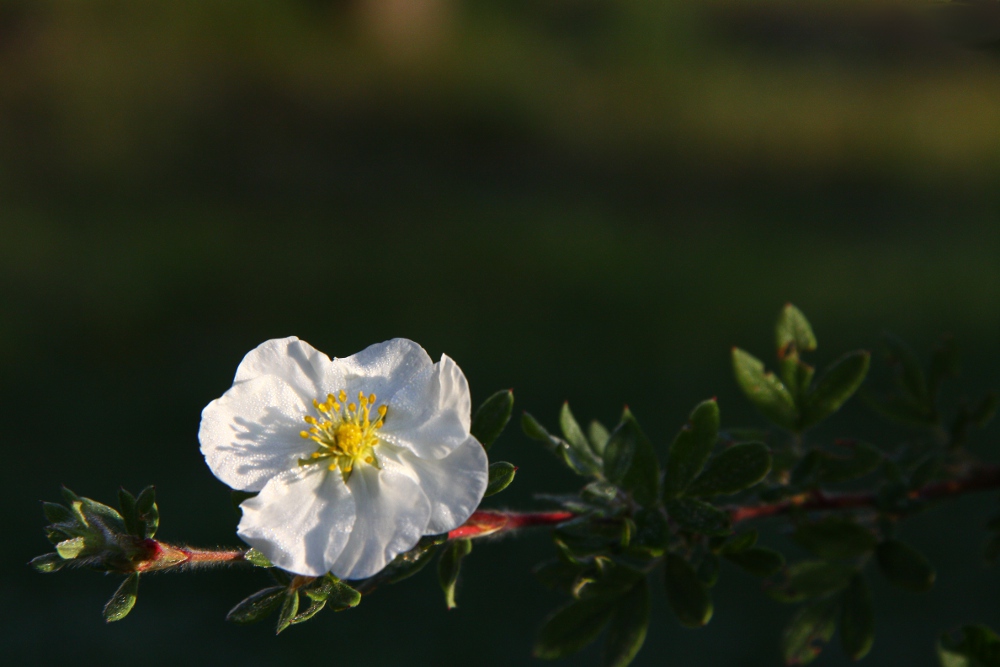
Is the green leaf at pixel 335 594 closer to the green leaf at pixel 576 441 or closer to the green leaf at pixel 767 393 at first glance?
the green leaf at pixel 576 441

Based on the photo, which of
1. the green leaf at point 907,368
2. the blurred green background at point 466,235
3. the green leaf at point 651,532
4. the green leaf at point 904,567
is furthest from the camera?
the blurred green background at point 466,235

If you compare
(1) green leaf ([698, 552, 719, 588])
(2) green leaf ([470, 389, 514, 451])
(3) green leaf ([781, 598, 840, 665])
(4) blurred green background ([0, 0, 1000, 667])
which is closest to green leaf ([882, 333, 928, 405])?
(3) green leaf ([781, 598, 840, 665])

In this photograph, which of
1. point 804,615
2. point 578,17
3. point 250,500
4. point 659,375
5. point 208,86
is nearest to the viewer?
point 250,500

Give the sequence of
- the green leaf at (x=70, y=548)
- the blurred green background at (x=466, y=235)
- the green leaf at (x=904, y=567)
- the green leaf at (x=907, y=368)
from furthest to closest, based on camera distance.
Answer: the blurred green background at (x=466, y=235) < the green leaf at (x=907, y=368) < the green leaf at (x=904, y=567) < the green leaf at (x=70, y=548)

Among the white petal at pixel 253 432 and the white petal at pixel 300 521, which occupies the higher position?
the white petal at pixel 253 432

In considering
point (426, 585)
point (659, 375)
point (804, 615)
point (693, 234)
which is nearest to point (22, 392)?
point (426, 585)

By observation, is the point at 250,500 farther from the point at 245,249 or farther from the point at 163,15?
the point at 163,15

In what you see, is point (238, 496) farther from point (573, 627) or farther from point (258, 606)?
point (573, 627)

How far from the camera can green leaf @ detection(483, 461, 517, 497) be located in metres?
0.57

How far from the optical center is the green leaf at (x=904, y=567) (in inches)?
28.5

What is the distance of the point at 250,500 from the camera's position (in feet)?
1.85

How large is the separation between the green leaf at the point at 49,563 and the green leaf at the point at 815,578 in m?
0.57

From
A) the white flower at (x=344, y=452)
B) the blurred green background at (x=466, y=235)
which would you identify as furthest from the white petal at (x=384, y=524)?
the blurred green background at (x=466, y=235)

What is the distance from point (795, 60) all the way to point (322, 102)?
1.75 metres
